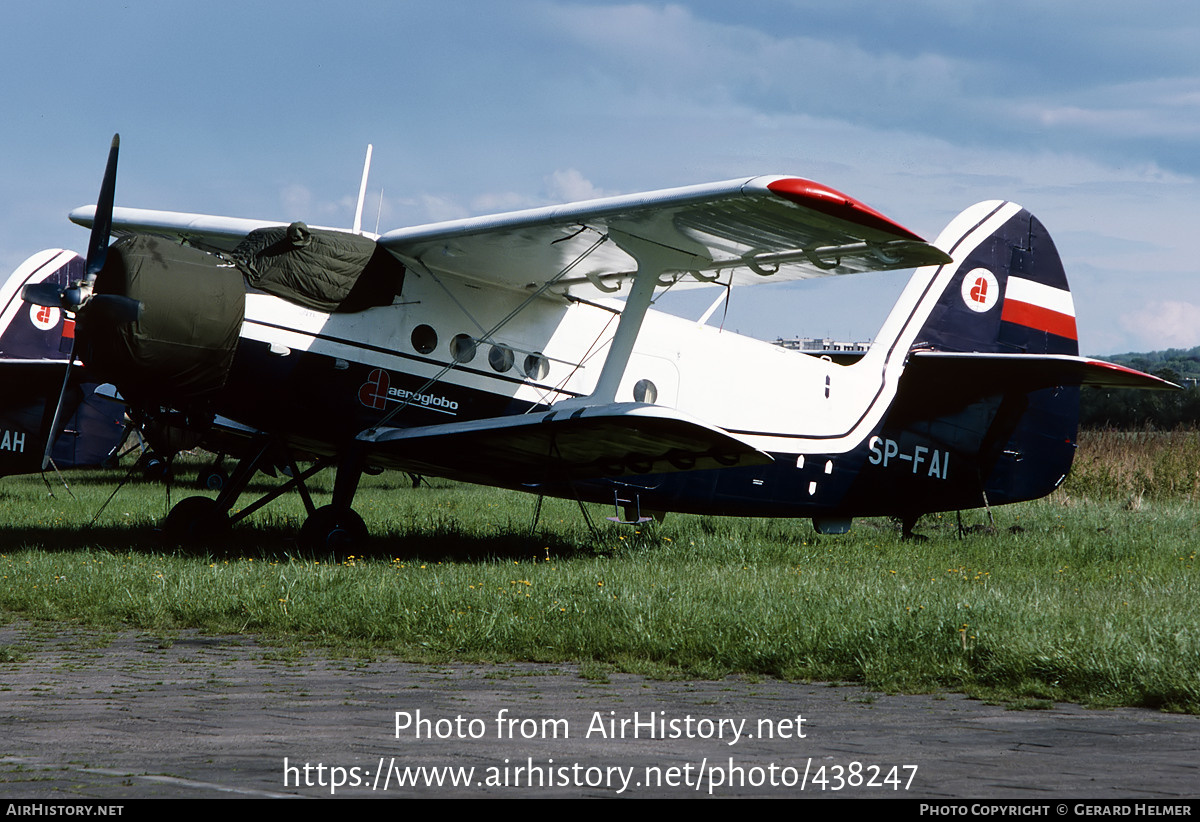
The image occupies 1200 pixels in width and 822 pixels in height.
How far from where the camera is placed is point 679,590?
23.2ft

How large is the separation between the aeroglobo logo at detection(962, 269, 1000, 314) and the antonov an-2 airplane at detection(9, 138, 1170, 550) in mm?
26

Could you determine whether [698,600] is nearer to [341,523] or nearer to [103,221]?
[341,523]

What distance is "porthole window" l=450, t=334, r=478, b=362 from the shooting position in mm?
10203

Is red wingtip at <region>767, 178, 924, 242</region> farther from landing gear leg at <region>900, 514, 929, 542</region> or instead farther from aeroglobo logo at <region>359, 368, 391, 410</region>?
landing gear leg at <region>900, 514, 929, 542</region>

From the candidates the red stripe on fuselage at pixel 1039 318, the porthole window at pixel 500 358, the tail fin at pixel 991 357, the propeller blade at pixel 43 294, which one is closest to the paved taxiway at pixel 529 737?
the propeller blade at pixel 43 294

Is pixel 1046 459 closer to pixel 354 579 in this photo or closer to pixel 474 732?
pixel 354 579

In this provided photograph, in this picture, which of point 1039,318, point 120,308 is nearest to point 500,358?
point 120,308

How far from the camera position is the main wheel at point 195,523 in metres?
10.7

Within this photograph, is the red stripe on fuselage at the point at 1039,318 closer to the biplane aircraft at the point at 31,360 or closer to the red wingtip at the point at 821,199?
the red wingtip at the point at 821,199

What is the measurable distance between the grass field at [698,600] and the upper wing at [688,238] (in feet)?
8.80

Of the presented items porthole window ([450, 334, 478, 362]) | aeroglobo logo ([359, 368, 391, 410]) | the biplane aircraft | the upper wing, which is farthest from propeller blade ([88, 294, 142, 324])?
the biplane aircraft

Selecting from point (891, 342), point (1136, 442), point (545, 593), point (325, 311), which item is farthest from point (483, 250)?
point (1136, 442)

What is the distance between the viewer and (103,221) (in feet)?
29.5

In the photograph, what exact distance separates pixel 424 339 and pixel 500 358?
0.79 m
